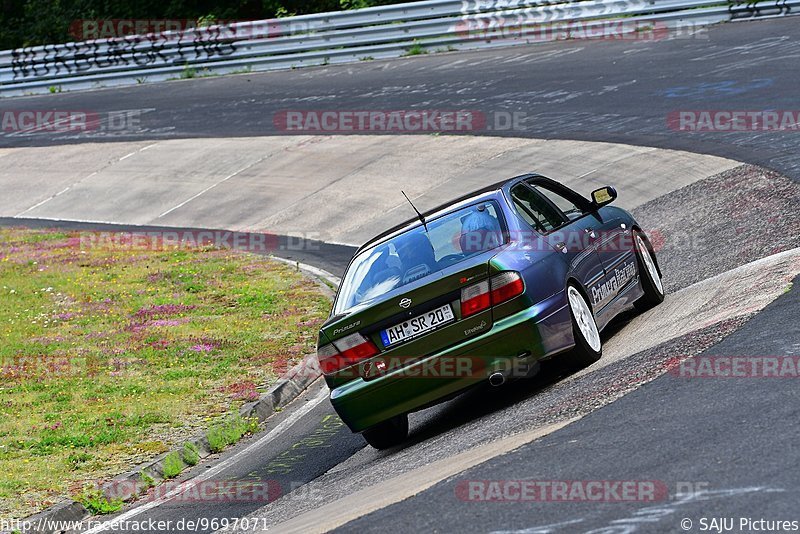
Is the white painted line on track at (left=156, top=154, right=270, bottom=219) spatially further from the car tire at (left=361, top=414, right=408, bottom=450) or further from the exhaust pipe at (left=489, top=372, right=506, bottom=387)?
the exhaust pipe at (left=489, top=372, right=506, bottom=387)

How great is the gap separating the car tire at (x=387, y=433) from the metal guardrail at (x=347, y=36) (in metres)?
17.4

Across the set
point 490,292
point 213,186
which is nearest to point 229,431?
point 490,292

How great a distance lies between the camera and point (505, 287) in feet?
26.2

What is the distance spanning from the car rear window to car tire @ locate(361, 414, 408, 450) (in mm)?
853

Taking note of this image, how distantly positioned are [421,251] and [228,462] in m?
2.23

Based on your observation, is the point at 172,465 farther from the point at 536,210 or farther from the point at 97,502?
the point at 536,210

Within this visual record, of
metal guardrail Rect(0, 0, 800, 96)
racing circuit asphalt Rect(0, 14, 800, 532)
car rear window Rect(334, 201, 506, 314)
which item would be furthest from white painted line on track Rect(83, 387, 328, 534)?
metal guardrail Rect(0, 0, 800, 96)

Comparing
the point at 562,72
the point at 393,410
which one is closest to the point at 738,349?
the point at 393,410

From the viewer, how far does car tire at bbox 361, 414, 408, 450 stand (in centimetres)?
843

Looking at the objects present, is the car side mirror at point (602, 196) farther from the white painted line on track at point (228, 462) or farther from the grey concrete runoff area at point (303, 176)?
the grey concrete runoff area at point (303, 176)

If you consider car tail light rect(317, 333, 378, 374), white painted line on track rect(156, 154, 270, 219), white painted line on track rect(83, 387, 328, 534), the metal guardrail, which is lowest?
white painted line on track rect(83, 387, 328, 534)

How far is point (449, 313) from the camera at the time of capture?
8.00m

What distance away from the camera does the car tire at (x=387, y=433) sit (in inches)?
332

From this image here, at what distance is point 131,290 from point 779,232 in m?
8.81
